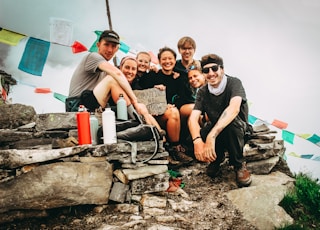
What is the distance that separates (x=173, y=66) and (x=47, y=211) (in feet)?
9.48

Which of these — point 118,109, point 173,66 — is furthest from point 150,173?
point 173,66

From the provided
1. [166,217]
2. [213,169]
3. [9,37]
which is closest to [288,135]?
[213,169]

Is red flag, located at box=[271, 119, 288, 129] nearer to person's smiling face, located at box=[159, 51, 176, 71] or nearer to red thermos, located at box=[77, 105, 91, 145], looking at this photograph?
person's smiling face, located at box=[159, 51, 176, 71]

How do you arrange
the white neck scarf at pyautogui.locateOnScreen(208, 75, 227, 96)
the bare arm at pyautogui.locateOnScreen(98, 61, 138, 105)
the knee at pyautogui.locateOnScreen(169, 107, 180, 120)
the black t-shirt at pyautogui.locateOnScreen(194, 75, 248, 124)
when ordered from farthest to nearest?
the knee at pyautogui.locateOnScreen(169, 107, 180, 120) → the white neck scarf at pyautogui.locateOnScreen(208, 75, 227, 96) → the black t-shirt at pyautogui.locateOnScreen(194, 75, 248, 124) → the bare arm at pyautogui.locateOnScreen(98, 61, 138, 105)

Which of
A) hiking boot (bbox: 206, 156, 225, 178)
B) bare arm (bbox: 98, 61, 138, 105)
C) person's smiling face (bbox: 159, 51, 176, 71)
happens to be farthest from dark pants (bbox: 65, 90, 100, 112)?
hiking boot (bbox: 206, 156, 225, 178)

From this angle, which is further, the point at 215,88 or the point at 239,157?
the point at 215,88

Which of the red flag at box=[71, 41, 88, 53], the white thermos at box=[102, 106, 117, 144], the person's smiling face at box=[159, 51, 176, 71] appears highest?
the red flag at box=[71, 41, 88, 53]

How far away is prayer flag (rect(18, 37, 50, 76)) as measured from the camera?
5.28m

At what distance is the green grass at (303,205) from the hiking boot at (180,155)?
141 cm

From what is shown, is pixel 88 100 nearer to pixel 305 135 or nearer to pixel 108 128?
pixel 108 128

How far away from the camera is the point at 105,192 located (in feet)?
8.88

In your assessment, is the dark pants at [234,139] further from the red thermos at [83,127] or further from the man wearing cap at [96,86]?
the red thermos at [83,127]

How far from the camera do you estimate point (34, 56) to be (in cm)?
535

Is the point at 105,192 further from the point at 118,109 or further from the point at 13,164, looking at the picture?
the point at 118,109
